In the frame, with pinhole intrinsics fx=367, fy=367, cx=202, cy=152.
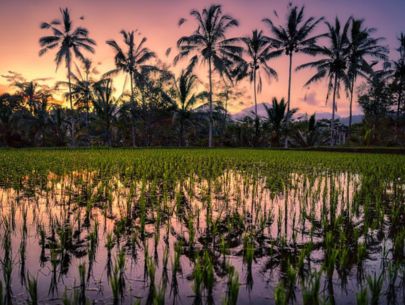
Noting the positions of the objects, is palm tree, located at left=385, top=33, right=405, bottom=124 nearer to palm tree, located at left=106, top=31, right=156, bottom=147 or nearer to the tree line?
the tree line

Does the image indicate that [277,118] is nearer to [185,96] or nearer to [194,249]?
[185,96]

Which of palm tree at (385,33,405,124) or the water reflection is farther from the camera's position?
palm tree at (385,33,405,124)

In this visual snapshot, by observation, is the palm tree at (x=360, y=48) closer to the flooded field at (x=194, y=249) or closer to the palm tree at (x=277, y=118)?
the palm tree at (x=277, y=118)

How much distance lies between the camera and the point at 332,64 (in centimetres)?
2538

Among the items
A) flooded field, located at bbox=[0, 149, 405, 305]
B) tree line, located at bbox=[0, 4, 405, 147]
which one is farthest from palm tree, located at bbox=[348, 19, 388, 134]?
flooded field, located at bbox=[0, 149, 405, 305]

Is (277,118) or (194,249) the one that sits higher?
(277,118)

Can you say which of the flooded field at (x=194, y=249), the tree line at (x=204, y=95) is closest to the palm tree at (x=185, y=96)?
the tree line at (x=204, y=95)

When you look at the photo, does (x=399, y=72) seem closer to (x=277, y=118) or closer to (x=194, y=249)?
(x=277, y=118)

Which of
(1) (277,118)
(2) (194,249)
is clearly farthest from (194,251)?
(1) (277,118)

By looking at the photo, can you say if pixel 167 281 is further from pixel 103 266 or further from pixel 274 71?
Result: pixel 274 71

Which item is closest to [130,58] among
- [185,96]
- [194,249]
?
[185,96]

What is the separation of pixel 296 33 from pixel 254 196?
23.4 meters

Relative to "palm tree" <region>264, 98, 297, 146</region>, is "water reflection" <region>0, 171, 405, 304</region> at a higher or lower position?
lower

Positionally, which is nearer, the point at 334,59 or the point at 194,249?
the point at 194,249
